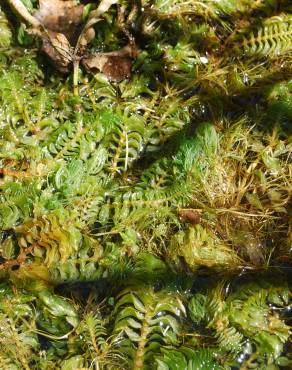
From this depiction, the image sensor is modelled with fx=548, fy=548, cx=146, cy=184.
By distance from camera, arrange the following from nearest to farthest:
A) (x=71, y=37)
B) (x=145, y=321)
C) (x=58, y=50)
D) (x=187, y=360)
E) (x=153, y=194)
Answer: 1. (x=187, y=360)
2. (x=145, y=321)
3. (x=153, y=194)
4. (x=58, y=50)
5. (x=71, y=37)

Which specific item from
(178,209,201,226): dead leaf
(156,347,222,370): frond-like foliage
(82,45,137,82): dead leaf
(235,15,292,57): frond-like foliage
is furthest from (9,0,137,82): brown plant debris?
(156,347,222,370): frond-like foliage

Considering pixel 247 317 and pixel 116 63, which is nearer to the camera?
pixel 247 317

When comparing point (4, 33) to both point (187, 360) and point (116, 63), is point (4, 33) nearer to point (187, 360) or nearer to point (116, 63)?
point (116, 63)

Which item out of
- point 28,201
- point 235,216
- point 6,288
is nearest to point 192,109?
point 235,216

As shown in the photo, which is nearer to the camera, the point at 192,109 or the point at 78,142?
the point at 78,142

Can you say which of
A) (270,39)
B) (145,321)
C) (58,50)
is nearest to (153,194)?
(145,321)

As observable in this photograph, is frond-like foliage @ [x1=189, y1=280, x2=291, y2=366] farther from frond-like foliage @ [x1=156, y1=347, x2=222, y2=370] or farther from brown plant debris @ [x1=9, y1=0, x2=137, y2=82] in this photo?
brown plant debris @ [x1=9, y1=0, x2=137, y2=82]

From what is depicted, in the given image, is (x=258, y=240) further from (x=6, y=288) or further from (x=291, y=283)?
(x=6, y=288)
